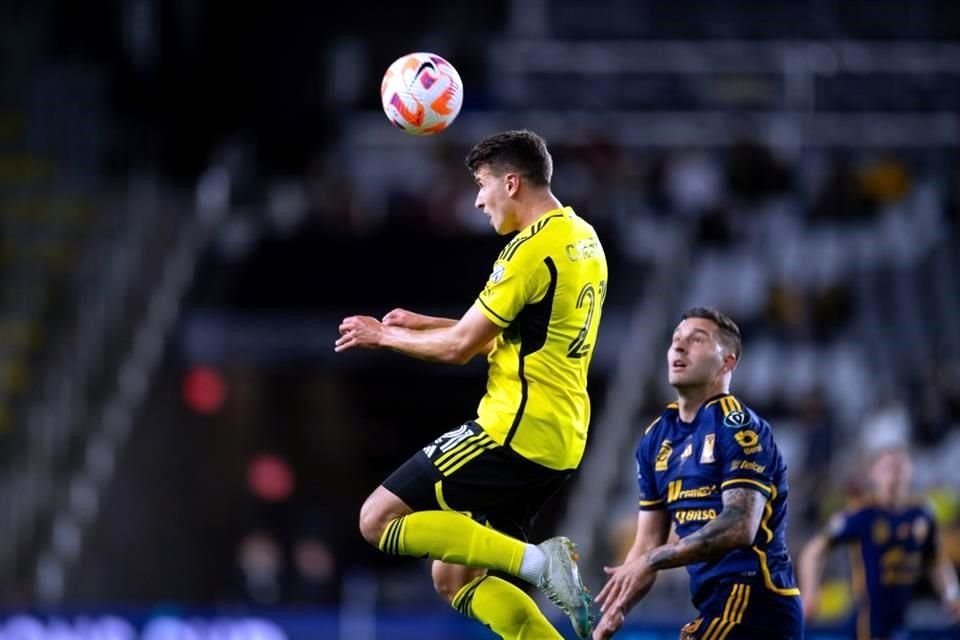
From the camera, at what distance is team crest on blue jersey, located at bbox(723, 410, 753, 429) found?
287 inches

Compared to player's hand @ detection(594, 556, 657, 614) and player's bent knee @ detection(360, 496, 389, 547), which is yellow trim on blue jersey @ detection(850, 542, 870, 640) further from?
player's bent knee @ detection(360, 496, 389, 547)

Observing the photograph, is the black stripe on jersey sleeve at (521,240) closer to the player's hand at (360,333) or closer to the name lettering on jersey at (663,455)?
the player's hand at (360,333)

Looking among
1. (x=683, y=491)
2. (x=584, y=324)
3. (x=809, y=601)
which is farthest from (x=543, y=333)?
(x=809, y=601)

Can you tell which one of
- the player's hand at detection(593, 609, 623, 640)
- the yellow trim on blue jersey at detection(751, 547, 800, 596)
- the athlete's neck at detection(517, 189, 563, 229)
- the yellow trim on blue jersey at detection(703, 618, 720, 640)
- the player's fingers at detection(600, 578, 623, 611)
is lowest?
the player's hand at detection(593, 609, 623, 640)

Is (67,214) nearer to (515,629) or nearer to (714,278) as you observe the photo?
(714,278)

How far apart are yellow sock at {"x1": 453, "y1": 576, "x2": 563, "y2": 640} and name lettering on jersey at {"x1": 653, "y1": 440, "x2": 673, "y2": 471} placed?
82 cm

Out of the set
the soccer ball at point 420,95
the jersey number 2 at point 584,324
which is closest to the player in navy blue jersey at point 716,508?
the jersey number 2 at point 584,324

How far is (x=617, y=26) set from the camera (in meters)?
22.2

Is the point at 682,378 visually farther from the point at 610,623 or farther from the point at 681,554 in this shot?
the point at 610,623

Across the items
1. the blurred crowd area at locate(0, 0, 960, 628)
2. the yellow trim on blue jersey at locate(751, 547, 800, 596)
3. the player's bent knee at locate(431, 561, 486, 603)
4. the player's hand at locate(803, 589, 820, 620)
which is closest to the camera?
the yellow trim on blue jersey at locate(751, 547, 800, 596)

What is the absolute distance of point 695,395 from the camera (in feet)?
24.7

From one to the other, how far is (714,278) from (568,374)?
34.8 ft

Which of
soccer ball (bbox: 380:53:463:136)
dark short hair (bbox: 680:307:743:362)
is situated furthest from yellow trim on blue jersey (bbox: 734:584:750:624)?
soccer ball (bbox: 380:53:463:136)

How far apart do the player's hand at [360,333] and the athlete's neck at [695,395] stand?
1.31 metres
